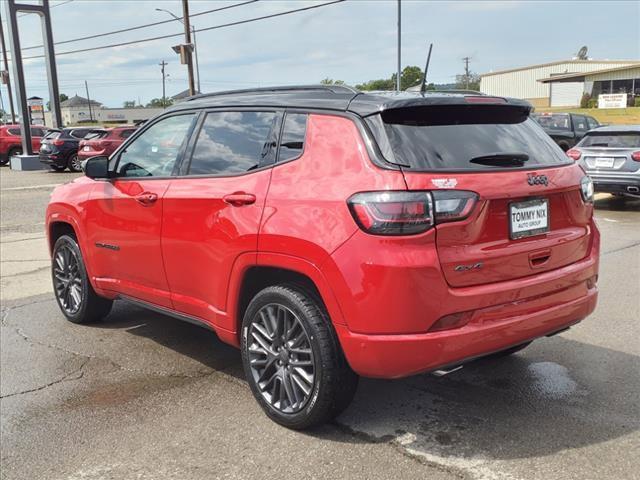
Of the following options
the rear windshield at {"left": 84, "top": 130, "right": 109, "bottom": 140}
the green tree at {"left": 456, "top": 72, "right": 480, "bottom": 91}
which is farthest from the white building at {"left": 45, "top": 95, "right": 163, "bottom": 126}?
the rear windshield at {"left": 84, "top": 130, "right": 109, "bottom": 140}

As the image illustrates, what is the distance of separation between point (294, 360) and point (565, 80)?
72014 mm

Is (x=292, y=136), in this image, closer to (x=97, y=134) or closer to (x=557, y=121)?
(x=97, y=134)

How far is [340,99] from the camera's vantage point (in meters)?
3.40

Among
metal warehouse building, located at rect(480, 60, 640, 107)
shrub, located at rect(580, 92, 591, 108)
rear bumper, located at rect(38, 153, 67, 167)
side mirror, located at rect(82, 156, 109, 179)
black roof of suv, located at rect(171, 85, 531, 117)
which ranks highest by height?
metal warehouse building, located at rect(480, 60, 640, 107)

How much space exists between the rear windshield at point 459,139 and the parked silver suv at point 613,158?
8.85 metres

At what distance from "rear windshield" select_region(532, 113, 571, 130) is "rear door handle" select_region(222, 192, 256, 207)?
64.2 feet

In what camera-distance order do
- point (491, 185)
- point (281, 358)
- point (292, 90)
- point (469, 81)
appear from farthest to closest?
point (469, 81), point (292, 90), point (281, 358), point (491, 185)

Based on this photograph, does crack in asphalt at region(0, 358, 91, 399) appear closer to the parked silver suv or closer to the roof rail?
the roof rail

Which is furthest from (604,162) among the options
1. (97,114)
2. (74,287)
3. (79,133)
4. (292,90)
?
(97,114)

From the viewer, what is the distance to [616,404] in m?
3.68

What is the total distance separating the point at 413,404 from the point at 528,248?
3.85ft

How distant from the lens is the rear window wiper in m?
3.23

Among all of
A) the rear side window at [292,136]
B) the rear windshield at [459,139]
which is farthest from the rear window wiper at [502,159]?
the rear side window at [292,136]

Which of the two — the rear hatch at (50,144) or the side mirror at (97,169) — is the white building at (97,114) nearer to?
the rear hatch at (50,144)
